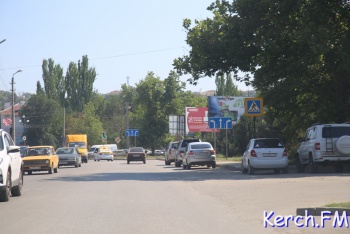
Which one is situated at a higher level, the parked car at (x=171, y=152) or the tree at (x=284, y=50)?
the tree at (x=284, y=50)

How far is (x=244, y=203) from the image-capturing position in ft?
55.9

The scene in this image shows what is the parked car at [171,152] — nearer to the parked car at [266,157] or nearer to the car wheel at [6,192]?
Answer: the parked car at [266,157]

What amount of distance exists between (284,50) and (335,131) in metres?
6.05

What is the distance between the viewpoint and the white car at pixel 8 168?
17.3m

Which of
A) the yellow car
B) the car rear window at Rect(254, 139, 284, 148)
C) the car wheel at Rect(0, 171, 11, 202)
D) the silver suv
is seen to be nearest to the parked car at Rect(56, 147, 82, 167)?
the yellow car

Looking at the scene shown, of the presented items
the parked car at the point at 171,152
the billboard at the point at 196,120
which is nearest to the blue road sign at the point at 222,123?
the parked car at the point at 171,152

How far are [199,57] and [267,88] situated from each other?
4.85 m

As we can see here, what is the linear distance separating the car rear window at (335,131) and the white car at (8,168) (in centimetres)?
1443

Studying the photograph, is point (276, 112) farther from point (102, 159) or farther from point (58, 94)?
point (58, 94)

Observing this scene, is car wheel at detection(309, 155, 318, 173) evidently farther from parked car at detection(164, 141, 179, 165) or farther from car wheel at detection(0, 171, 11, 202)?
parked car at detection(164, 141, 179, 165)

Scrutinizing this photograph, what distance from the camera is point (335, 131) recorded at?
93.4 ft

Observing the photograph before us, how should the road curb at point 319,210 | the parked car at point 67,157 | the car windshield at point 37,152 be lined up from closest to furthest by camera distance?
the road curb at point 319,210
the car windshield at point 37,152
the parked car at point 67,157

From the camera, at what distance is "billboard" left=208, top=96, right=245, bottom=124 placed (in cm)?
7344

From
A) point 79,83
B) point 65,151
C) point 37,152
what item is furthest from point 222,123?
point 79,83
